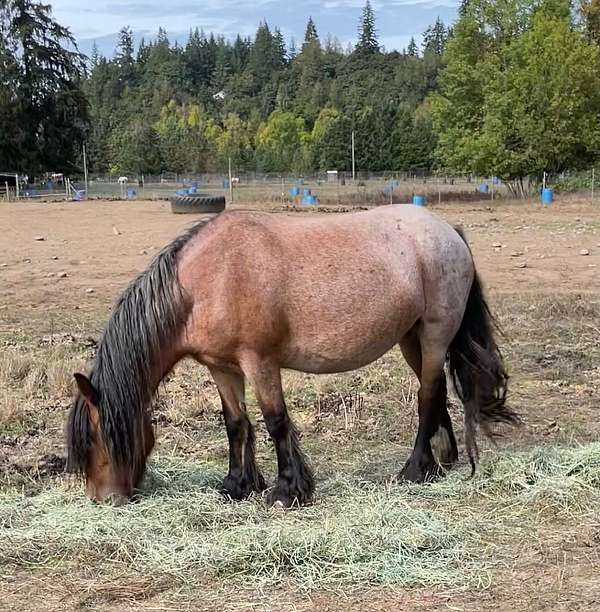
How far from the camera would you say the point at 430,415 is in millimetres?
4738

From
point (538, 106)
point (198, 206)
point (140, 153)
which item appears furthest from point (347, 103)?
point (198, 206)

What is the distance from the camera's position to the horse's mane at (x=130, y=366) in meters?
3.99

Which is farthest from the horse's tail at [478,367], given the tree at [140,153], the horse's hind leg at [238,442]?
the tree at [140,153]

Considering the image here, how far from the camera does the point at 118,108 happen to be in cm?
12381

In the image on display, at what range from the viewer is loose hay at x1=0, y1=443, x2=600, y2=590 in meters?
3.38

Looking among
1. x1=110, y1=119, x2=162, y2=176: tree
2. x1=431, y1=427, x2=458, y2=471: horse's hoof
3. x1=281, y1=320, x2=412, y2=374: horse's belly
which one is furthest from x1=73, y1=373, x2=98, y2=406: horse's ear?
x1=110, y1=119, x2=162, y2=176: tree

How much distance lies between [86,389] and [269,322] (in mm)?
993

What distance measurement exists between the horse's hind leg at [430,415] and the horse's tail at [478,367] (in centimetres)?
16

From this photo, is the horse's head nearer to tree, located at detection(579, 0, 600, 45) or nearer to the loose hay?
the loose hay

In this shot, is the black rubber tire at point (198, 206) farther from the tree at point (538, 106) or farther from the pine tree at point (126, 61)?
the pine tree at point (126, 61)

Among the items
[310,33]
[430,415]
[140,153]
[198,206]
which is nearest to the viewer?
[430,415]

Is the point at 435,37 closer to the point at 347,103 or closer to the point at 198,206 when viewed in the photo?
the point at 347,103

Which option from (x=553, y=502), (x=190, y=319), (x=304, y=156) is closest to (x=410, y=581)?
(x=553, y=502)

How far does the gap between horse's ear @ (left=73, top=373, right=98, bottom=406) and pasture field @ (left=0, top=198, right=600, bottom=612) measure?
56 centimetres
